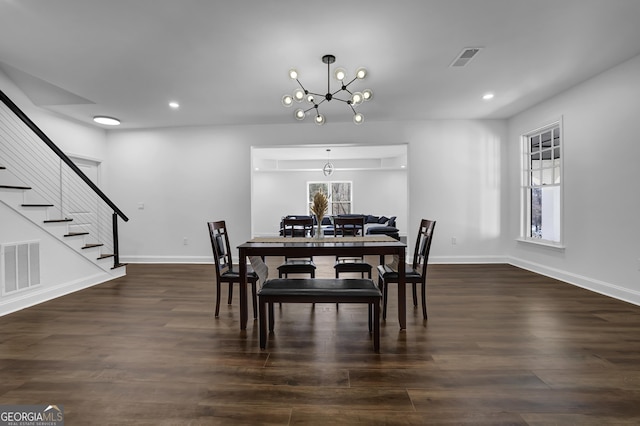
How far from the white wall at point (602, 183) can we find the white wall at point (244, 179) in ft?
3.94

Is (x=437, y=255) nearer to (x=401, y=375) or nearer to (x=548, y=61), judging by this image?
(x=548, y=61)

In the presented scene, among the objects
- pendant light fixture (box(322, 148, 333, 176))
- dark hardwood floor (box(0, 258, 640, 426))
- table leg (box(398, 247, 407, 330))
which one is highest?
pendant light fixture (box(322, 148, 333, 176))

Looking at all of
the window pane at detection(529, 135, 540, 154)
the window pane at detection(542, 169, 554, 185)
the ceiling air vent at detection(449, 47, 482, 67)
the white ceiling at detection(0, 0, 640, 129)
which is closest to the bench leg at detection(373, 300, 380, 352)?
the white ceiling at detection(0, 0, 640, 129)

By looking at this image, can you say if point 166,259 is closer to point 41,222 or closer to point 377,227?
point 41,222

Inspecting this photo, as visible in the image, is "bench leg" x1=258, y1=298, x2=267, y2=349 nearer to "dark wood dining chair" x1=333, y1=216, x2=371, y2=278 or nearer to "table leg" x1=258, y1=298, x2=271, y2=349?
"table leg" x1=258, y1=298, x2=271, y2=349

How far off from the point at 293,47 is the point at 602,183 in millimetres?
3947

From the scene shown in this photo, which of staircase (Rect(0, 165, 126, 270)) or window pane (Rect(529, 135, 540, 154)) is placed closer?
staircase (Rect(0, 165, 126, 270))

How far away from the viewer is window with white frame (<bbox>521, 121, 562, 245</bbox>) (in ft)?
Answer: 15.2

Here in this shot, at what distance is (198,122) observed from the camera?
5.70m

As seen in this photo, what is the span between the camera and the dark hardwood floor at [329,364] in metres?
1.61

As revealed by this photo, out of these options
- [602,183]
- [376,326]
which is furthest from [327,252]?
[602,183]

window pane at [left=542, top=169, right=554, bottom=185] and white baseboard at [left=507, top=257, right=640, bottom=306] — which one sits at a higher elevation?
window pane at [left=542, top=169, right=554, bottom=185]

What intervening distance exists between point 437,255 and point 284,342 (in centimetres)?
415

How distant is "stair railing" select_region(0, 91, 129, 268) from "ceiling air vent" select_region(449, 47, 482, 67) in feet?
16.1
